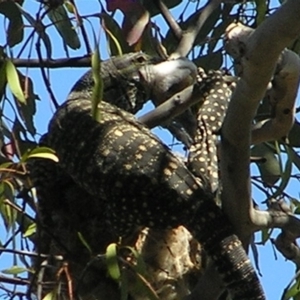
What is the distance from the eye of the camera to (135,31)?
266 cm

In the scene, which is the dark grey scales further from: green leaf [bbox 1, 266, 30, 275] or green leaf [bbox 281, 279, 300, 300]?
green leaf [bbox 1, 266, 30, 275]

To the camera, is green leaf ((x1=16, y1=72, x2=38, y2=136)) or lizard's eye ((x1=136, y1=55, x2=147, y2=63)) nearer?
green leaf ((x1=16, y1=72, x2=38, y2=136))

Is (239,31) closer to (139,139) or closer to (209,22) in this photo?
(139,139)

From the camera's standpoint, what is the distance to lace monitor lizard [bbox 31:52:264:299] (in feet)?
7.55

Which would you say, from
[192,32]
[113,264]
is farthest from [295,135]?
[113,264]

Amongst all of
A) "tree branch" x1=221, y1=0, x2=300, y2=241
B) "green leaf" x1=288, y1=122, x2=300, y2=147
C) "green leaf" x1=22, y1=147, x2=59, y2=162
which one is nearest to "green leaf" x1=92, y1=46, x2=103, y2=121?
"green leaf" x1=22, y1=147, x2=59, y2=162

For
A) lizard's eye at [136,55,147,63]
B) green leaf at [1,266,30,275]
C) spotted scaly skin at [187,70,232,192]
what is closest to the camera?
green leaf at [1,266,30,275]

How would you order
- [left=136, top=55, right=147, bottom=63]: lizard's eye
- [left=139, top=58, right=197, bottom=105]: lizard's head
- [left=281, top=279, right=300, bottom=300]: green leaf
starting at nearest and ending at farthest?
[left=281, top=279, right=300, bottom=300]: green leaf < [left=139, top=58, right=197, bottom=105]: lizard's head < [left=136, top=55, right=147, bottom=63]: lizard's eye

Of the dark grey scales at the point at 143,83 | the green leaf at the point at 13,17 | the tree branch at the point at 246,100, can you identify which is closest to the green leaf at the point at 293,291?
the tree branch at the point at 246,100

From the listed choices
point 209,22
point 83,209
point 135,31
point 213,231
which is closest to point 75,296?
point 213,231

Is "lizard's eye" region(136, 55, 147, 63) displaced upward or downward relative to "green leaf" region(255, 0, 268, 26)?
upward

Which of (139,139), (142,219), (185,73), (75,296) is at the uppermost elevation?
(185,73)

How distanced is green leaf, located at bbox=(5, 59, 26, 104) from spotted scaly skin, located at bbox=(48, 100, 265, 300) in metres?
0.44

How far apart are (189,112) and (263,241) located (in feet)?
1.36
